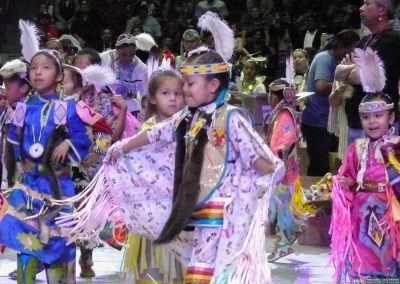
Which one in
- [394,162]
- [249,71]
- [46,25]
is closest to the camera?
[394,162]

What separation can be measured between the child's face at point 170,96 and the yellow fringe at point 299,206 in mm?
2185

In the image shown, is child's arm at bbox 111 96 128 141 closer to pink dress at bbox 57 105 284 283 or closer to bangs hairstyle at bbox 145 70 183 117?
bangs hairstyle at bbox 145 70 183 117

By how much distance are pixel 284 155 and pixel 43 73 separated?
237cm

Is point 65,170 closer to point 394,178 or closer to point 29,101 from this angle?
point 29,101

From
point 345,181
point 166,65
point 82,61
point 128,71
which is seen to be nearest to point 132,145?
point 166,65

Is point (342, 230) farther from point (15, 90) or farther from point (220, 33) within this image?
point (15, 90)

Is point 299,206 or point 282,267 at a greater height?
point 299,206

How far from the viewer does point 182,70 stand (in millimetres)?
4457

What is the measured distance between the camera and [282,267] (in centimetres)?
701

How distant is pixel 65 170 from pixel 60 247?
41 cm

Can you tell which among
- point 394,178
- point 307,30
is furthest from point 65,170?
point 307,30

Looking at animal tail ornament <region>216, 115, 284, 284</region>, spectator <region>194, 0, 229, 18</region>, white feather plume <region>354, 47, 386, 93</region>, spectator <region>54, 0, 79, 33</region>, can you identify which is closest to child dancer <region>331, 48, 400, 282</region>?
white feather plume <region>354, 47, 386, 93</region>

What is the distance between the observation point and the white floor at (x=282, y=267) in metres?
6.40

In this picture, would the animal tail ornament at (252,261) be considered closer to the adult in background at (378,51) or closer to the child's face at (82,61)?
the adult in background at (378,51)
